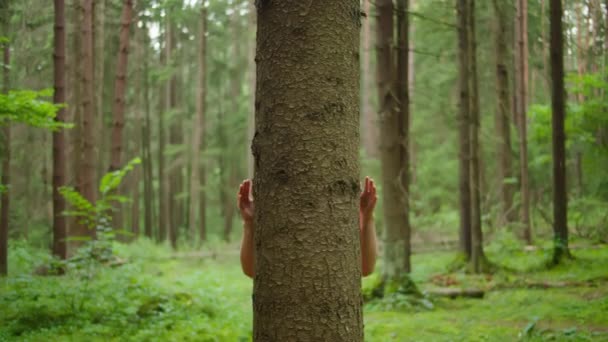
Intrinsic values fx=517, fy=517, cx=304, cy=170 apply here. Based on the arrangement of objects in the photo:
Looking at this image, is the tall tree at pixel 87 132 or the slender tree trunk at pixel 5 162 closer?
the slender tree trunk at pixel 5 162

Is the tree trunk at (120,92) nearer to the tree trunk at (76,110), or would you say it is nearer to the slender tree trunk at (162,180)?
the tree trunk at (76,110)

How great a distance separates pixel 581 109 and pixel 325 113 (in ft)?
47.0

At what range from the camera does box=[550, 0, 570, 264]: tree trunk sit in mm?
11883

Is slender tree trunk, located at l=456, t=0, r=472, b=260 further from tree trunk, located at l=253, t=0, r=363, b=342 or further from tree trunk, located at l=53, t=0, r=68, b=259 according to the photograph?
tree trunk, located at l=253, t=0, r=363, b=342

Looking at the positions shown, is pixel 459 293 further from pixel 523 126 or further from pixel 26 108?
pixel 523 126

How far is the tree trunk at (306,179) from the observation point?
6.22 ft

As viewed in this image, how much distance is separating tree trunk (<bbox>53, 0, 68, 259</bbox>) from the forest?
Answer: 0.04 metres

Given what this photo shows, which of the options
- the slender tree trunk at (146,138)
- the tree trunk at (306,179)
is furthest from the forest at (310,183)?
the slender tree trunk at (146,138)

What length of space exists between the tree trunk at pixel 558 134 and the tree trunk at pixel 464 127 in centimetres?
190

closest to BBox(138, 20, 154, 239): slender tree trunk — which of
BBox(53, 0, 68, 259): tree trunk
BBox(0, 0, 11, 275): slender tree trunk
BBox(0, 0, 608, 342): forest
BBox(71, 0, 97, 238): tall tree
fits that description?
BBox(0, 0, 608, 342): forest

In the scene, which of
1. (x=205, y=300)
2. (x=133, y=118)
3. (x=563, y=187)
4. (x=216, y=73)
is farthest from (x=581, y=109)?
(x=133, y=118)

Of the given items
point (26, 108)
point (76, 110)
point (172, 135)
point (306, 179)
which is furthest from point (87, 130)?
point (172, 135)

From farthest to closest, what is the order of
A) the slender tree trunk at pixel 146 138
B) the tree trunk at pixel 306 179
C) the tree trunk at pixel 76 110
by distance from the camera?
the slender tree trunk at pixel 146 138 < the tree trunk at pixel 76 110 < the tree trunk at pixel 306 179

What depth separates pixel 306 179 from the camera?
6.29ft
